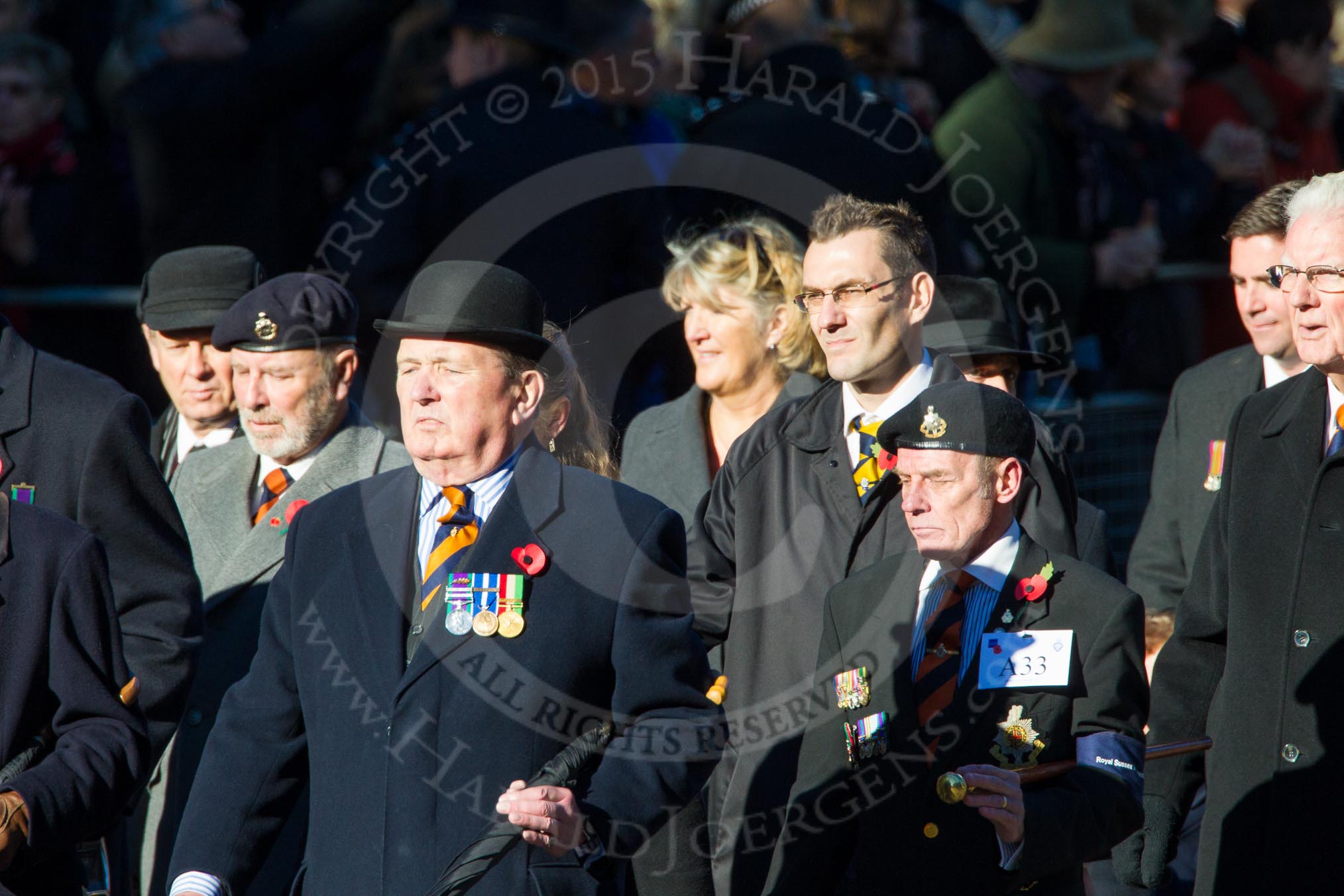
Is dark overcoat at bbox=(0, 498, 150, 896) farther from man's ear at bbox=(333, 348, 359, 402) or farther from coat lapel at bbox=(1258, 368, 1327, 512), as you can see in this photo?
coat lapel at bbox=(1258, 368, 1327, 512)

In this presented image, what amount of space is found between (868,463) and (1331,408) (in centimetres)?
124

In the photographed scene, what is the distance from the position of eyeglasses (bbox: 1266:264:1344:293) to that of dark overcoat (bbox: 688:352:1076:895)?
895 millimetres

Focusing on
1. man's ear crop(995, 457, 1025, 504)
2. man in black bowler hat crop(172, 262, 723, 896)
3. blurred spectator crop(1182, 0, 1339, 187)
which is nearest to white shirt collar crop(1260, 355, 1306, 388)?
man's ear crop(995, 457, 1025, 504)

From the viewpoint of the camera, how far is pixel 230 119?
290 inches

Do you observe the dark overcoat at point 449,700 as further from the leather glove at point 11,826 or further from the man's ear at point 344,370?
the man's ear at point 344,370

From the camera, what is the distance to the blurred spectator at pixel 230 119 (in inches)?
288

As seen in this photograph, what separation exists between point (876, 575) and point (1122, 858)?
38.5 inches

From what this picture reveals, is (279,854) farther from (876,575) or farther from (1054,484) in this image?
(1054,484)

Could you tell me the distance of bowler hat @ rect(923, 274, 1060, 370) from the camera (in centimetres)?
565

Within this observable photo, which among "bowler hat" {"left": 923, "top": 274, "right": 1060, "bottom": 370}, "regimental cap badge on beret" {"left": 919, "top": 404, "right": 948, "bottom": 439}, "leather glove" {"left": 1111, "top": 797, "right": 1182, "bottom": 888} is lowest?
"leather glove" {"left": 1111, "top": 797, "right": 1182, "bottom": 888}

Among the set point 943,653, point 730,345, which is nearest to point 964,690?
point 943,653

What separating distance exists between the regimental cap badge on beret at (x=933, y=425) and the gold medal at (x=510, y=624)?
3.47ft

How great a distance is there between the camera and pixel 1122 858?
4594mm

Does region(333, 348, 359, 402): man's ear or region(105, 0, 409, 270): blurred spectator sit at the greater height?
region(105, 0, 409, 270): blurred spectator
